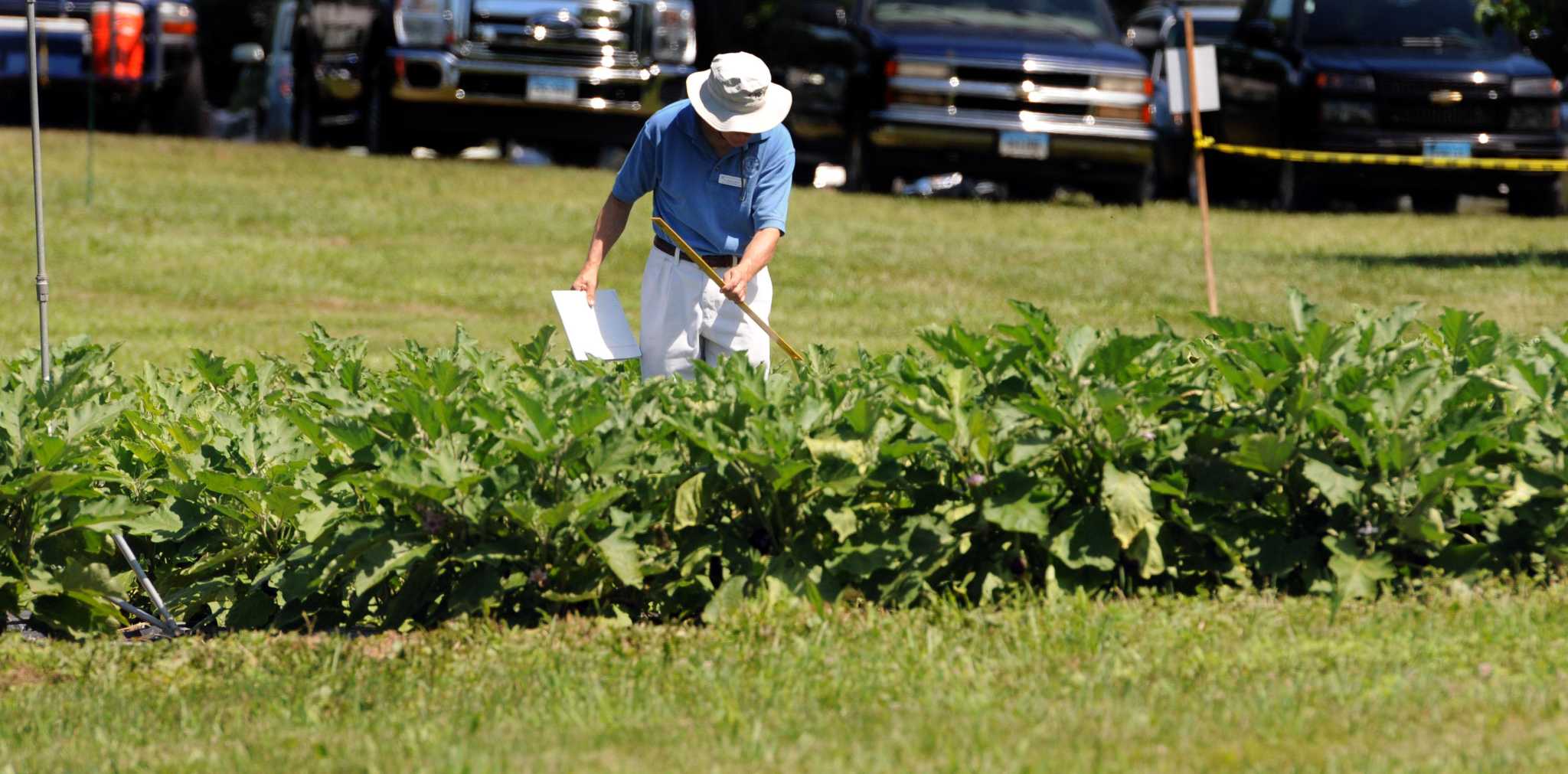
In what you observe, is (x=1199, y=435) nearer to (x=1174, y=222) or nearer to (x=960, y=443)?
(x=960, y=443)

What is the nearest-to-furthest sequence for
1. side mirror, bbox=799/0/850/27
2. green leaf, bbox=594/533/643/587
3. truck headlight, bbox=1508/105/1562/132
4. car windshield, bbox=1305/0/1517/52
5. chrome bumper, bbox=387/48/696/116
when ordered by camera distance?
green leaf, bbox=594/533/643/587 < truck headlight, bbox=1508/105/1562/132 < side mirror, bbox=799/0/850/27 < chrome bumper, bbox=387/48/696/116 < car windshield, bbox=1305/0/1517/52

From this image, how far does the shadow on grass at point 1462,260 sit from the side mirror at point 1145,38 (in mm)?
6768

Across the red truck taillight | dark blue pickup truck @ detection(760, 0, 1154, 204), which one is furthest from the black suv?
the red truck taillight

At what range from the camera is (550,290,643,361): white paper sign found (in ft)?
22.5

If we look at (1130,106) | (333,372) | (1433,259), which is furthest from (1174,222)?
(333,372)

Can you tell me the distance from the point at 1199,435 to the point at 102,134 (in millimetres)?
16877

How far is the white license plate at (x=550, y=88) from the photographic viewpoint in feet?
57.5

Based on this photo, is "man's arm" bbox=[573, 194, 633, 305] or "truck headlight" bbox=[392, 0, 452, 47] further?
"truck headlight" bbox=[392, 0, 452, 47]

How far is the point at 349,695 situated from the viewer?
500 cm

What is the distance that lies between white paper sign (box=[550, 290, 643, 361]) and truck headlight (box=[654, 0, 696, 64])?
35.7 ft

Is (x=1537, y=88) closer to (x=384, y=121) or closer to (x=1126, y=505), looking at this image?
(x=384, y=121)

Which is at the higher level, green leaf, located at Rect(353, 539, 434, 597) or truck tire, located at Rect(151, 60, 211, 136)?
green leaf, located at Rect(353, 539, 434, 597)

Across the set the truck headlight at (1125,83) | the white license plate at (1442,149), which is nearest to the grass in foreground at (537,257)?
the white license plate at (1442,149)

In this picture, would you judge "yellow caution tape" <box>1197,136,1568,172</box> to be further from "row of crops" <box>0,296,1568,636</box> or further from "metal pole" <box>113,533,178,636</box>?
"metal pole" <box>113,533,178,636</box>
